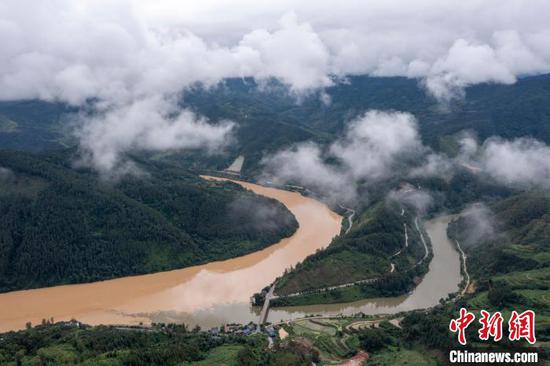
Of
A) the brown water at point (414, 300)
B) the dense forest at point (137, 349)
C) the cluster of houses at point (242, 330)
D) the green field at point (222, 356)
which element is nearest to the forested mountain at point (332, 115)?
the brown water at point (414, 300)

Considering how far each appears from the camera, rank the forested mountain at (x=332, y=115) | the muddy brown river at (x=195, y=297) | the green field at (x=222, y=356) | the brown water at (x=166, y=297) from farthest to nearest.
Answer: the forested mountain at (x=332, y=115) → the muddy brown river at (x=195, y=297) → the brown water at (x=166, y=297) → the green field at (x=222, y=356)

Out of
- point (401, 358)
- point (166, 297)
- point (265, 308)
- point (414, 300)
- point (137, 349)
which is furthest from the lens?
point (166, 297)

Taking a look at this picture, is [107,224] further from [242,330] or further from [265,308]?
[242,330]

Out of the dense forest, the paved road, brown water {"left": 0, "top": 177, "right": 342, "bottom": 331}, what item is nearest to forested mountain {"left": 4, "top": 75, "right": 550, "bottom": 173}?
brown water {"left": 0, "top": 177, "right": 342, "bottom": 331}

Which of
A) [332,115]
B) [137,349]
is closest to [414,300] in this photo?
[137,349]

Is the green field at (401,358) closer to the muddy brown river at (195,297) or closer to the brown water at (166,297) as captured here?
the muddy brown river at (195,297)

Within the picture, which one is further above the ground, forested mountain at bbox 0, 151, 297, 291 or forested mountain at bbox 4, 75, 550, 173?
forested mountain at bbox 4, 75, 550, 173

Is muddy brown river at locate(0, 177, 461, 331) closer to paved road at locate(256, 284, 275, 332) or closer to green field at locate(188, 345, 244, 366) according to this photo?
paved road at locate(256, 284, 275, 332)
